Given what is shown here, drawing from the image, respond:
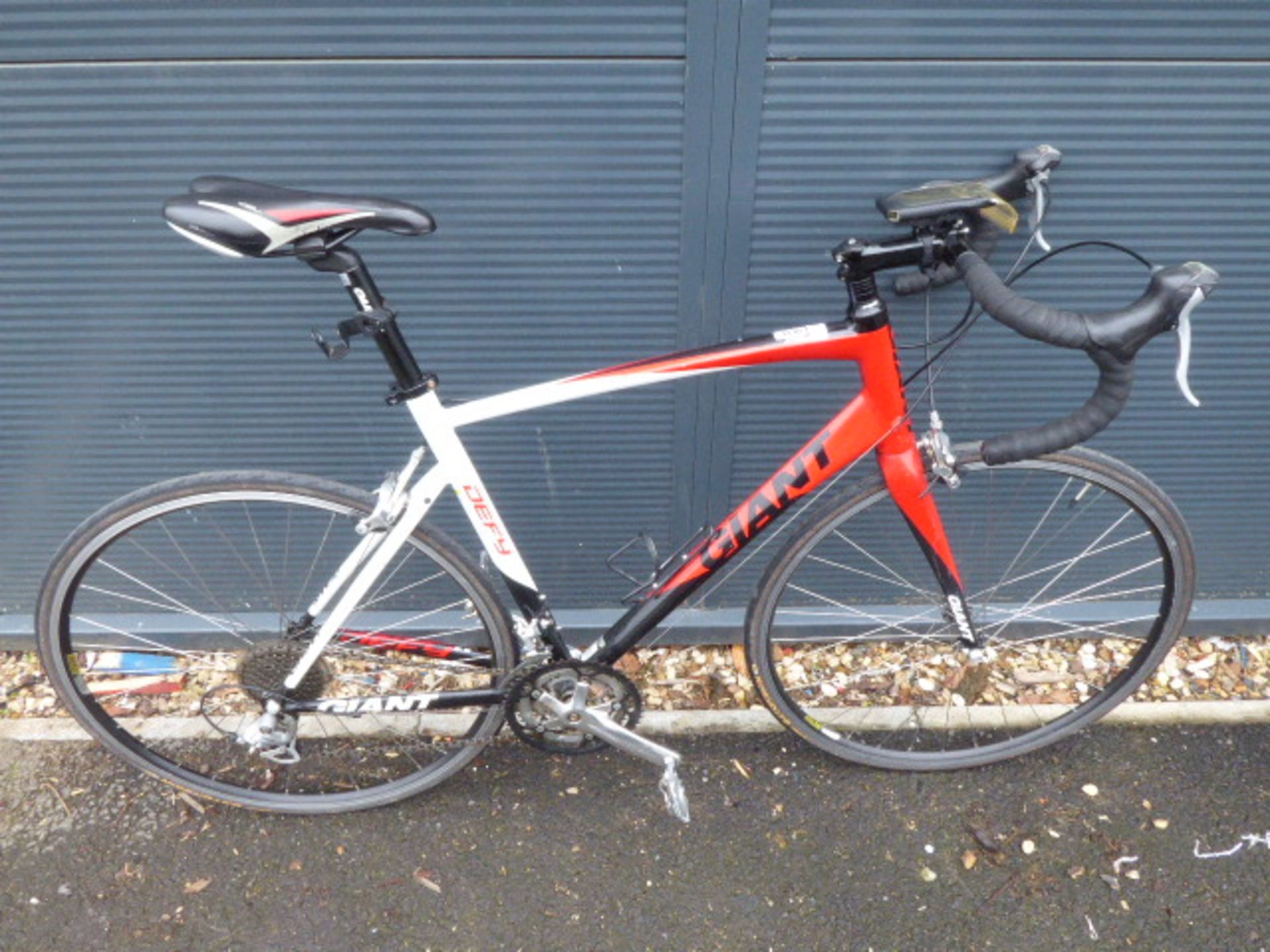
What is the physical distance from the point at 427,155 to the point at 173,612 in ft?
5.75

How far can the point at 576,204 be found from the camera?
2.25 meters

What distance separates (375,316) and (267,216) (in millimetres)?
278

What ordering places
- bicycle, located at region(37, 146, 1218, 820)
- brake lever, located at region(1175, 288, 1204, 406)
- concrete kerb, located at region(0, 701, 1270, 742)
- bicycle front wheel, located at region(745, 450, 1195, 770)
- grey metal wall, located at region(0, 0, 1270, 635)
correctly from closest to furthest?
brake lever, located at region(1175, 288, 1204, 406)
bicycle, located at region(37, 146, 1218, 820)
grey metal wall, located at region(0, 0, 1270, 635)
bicycle front wheel, located at region(745, 450, 1195, 770)
concrete kerb, located at region(0, 701, 1270, 742)

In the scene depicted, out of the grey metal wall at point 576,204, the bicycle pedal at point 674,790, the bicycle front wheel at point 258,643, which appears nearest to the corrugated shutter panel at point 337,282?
the grey metal wall at point 576,204

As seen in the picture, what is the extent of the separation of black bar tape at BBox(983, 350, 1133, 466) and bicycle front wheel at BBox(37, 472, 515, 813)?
1199mm

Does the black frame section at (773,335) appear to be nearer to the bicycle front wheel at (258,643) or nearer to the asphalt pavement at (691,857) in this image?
the bicycle front wheel at (258,643)

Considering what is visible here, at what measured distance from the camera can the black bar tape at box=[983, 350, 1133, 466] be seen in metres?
1.80

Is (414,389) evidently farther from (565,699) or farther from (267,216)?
(565,699)

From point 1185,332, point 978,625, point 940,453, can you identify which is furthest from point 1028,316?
point 978,625

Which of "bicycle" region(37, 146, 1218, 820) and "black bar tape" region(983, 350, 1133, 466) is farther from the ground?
"black bar tape" region(983, 350, 1133, 466)

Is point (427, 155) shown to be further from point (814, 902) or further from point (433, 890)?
point (814, 902)

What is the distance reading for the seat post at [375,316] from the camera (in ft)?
6.05

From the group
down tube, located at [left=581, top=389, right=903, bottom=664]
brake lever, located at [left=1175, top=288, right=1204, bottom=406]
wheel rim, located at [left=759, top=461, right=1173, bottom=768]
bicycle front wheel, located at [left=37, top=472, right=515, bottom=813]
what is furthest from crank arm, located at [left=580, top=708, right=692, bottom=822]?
brake lever, located at [left=1175, top=288, right=1204, bottom=406]

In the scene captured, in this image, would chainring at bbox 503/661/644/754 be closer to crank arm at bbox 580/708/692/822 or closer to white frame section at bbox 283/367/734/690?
crank arm at bbox 580/708/692/822
